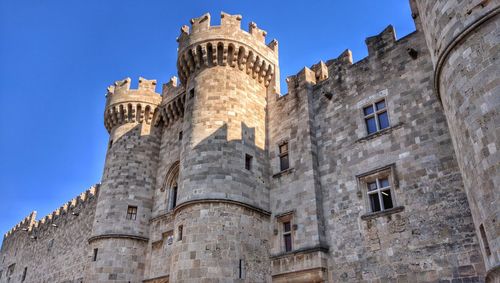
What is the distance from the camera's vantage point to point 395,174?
1101cm

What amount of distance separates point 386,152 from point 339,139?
5.71ft

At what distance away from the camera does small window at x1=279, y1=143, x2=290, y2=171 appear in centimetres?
1422

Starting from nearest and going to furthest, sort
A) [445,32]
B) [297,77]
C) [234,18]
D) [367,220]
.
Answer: [445,32] → [367,220] → [297,77] → [234,18]

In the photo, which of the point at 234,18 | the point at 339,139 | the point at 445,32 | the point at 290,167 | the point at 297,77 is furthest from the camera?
the point at 234,18

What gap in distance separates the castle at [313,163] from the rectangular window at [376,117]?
0.04m

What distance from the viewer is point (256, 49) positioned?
15992 mm

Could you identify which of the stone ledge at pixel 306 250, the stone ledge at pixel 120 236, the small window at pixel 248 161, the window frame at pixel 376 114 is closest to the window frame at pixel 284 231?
the stone ledge at pixel 306 250

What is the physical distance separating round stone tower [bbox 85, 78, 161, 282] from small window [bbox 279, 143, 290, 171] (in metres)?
6.08

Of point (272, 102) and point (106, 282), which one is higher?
point (272, 102)

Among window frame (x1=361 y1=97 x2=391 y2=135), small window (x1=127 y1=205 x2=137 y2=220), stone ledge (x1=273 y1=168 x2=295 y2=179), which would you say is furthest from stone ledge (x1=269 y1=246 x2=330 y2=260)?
small window (x1=127 y1=205 x2=137 y2=220)

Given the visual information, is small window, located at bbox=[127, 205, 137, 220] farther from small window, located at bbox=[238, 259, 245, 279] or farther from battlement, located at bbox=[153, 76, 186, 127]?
small window, located at bbox=[238, 259, 245, 279]

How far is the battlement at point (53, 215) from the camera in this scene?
2408cm

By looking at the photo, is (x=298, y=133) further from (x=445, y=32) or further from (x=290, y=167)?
(x=445, y=32)

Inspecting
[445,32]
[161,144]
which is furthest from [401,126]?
[161,144]
